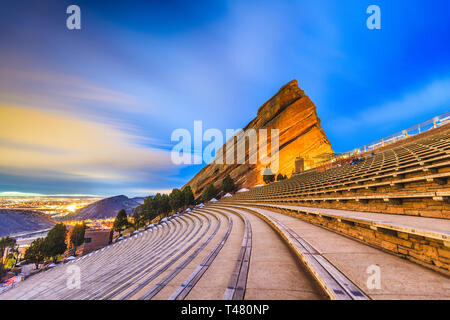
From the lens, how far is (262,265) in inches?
130

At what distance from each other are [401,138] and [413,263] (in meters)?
22.7

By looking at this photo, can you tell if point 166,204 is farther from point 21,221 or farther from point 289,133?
point 21,221

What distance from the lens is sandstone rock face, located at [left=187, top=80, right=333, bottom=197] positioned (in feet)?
153

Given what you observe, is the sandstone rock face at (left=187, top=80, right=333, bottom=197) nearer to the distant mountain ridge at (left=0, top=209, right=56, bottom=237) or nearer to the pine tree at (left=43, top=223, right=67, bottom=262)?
the pine tree at (left=43, top=223, right=67, bottom=262)

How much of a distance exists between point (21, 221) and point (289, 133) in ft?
605

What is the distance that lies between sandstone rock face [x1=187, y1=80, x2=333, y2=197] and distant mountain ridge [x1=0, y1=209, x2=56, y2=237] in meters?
144

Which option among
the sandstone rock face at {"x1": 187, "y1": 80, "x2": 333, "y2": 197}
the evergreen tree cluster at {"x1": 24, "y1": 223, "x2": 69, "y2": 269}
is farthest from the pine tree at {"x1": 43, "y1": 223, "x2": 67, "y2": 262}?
the sandstone rock face at {"x1": 187, "y1": 80, "x2": 333, "y2": 197}

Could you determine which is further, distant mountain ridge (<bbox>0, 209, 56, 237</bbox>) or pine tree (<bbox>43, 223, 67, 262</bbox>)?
distant mountain ridge (<bbox>0, 209, 56, 237</bbox>)

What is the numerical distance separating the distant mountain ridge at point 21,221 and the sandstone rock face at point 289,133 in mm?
143757

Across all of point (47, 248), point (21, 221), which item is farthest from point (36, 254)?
point (21, 221)

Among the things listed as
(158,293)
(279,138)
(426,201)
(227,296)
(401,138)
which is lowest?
(158,293)

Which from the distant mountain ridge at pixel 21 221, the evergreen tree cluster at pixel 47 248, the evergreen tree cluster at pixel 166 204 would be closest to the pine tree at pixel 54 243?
the evergreen tree cluster at pixel 47 248

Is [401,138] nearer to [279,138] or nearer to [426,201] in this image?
[426,201]
